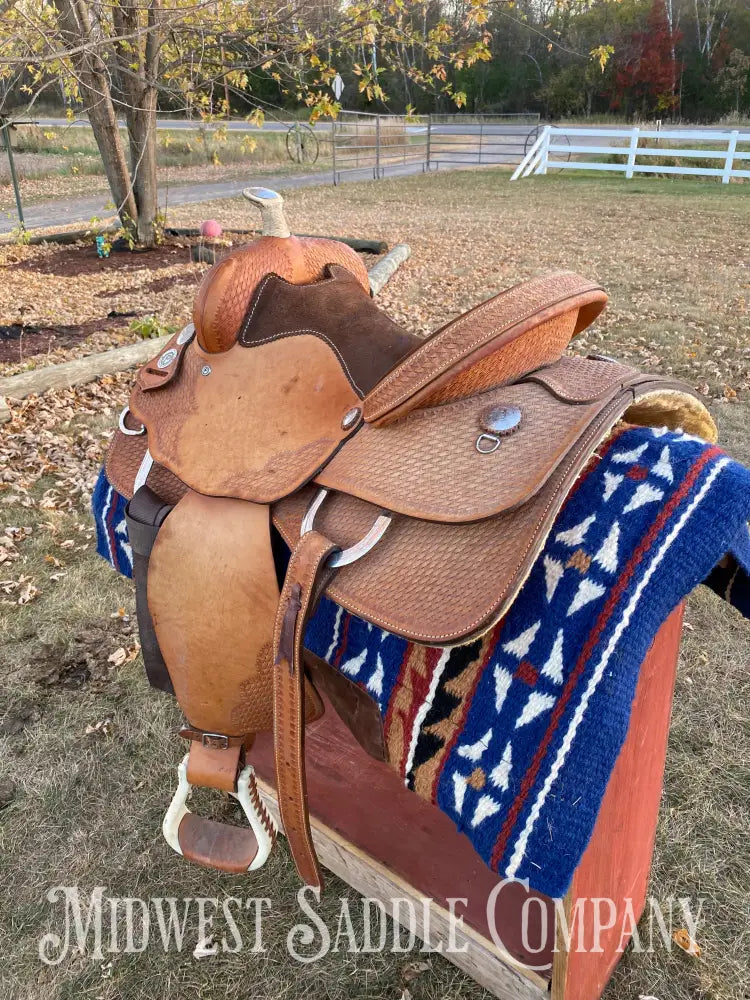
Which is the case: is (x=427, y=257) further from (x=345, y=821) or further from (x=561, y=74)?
(x=561, y=74)

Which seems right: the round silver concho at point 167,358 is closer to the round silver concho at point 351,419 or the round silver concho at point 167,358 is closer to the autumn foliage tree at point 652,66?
the round silver concho at point 351,419

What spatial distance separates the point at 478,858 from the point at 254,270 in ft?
3.98

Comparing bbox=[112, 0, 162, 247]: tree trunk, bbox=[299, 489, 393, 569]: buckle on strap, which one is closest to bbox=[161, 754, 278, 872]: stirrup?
bbox=[299, 489, 393, 569]: buckle on strap

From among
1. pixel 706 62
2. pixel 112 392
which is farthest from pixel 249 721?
pixel 706 62

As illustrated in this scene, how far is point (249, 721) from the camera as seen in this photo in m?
1.13

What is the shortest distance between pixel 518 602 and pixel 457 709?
6.9 inches

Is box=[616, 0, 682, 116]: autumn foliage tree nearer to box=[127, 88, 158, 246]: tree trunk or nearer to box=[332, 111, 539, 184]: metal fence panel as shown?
box=[332, 111, 539, 184]: metal fence panel

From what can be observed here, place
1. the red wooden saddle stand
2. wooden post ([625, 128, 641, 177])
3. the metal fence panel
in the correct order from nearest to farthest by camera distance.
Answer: the red wooden saddle stand
wooden post ([625, 128, 641, 177])
the metal fence panel

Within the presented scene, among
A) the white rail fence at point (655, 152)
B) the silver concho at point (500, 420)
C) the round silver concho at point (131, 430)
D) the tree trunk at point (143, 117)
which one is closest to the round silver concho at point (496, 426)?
the silver concho at point (500, 420)

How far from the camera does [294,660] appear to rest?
0.92 metres

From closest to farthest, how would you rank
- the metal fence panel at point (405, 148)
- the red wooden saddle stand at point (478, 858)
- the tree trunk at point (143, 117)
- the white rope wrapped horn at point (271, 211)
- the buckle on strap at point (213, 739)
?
the red wooden saddle stand at point (478, 858) < the buckle on strap at point (213, 739) < the white rope wrapped horn at point (271, 211) < the tree trunk at point (143, 117) < the metal fence panel at point (405, 148)

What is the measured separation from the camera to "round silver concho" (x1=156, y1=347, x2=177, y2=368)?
4.57 feet

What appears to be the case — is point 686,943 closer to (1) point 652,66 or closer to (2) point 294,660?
(2) point 294,660

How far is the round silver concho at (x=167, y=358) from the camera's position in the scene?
1.39 metres
